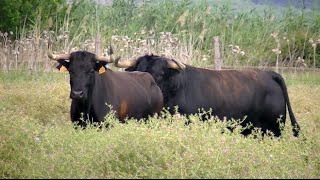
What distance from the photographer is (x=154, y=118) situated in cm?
751

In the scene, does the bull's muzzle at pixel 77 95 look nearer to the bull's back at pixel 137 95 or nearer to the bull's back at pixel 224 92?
→ the bull's back at pixel 137 95

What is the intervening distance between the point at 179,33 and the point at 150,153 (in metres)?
13.7

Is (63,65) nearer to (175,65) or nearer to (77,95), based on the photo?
(77,95)

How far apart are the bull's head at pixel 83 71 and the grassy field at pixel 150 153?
5.09 feet

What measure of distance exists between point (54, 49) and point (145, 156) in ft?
42.5

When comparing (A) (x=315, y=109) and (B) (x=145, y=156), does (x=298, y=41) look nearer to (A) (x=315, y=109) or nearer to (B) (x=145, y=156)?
(A) (x=315, y=109)

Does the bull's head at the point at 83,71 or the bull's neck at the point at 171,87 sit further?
the bull's neck at the point at 171,87

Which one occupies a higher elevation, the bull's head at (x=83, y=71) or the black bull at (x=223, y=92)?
the bull's head at (x=83, y=71)

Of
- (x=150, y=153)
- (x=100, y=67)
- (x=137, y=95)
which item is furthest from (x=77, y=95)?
(x=150, y=153)

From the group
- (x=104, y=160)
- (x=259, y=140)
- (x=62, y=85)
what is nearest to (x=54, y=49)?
(x=62, y=85)

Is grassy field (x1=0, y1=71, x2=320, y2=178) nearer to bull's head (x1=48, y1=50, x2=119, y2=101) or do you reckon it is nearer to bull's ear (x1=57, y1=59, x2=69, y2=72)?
bull's head (x1=48, y1=50, x2=119, y2=101)

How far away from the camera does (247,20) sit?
23.1 meters

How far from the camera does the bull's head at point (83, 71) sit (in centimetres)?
934

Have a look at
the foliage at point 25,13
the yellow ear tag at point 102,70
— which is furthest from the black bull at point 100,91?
→ the foliage at point 25,13
